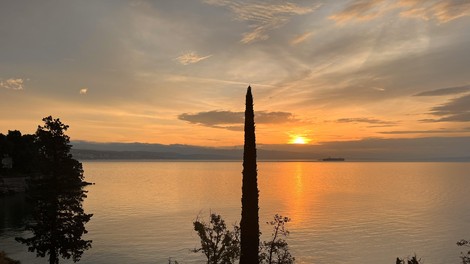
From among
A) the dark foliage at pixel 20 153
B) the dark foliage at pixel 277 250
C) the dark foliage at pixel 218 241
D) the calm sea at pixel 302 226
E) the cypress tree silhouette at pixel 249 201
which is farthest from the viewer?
the dark foliage at pixel 20 153

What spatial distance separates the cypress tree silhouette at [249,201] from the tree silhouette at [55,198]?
83.8 ft

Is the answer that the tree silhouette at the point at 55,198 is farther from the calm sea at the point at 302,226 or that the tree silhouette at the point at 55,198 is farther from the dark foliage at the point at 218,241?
the calm sea at the point at 302,226

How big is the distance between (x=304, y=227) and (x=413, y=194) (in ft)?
380

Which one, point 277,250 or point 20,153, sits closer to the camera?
point 277,250

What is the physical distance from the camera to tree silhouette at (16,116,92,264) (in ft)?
144

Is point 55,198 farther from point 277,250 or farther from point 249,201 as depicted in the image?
point 277,250

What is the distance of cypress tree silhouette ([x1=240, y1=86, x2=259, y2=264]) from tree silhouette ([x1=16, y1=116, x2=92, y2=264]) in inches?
1005

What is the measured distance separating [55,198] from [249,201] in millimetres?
28344

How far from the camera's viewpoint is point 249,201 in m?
27.9

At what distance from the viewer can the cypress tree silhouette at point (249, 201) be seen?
89.7 feet

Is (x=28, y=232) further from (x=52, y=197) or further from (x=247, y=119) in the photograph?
(x=247, y=119)

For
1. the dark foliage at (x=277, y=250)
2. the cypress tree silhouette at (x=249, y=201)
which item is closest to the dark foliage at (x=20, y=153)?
the dark foliage at (x=277, y=250)

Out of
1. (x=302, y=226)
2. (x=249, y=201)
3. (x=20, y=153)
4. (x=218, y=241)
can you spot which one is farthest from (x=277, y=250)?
(x=20, y=153)

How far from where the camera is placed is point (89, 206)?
455ft
